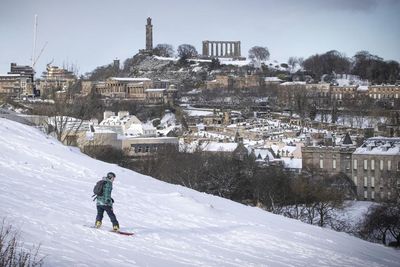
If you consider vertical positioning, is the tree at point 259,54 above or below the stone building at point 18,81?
above

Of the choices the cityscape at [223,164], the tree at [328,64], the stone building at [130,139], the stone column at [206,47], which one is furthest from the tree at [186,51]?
the stone building at [130,139]

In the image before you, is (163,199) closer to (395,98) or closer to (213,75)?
(395,98)

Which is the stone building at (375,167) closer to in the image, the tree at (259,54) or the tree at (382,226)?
the tree at (382,226)

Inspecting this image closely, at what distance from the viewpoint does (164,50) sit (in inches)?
5118

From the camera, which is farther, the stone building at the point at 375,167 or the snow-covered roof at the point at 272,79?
the snow-covered roof at the point at 272,79

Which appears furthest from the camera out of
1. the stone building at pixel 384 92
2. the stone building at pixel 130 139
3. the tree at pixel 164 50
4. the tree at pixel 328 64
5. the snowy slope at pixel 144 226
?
the tree at pixel 164 50

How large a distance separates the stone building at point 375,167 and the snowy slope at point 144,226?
A: 2210 cm

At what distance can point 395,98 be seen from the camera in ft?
287

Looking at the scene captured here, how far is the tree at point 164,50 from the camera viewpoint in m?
129

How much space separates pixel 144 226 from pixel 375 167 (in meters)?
27.2

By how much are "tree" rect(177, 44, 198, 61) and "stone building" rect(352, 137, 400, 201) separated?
8658cm

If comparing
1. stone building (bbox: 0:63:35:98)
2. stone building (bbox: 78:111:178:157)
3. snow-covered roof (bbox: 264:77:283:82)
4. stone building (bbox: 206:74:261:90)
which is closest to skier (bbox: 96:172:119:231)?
stone building (bbox: 78:111:178:157)

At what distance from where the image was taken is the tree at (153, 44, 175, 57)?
12914 cm

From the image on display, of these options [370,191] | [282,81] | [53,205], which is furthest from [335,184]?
[282,81]
